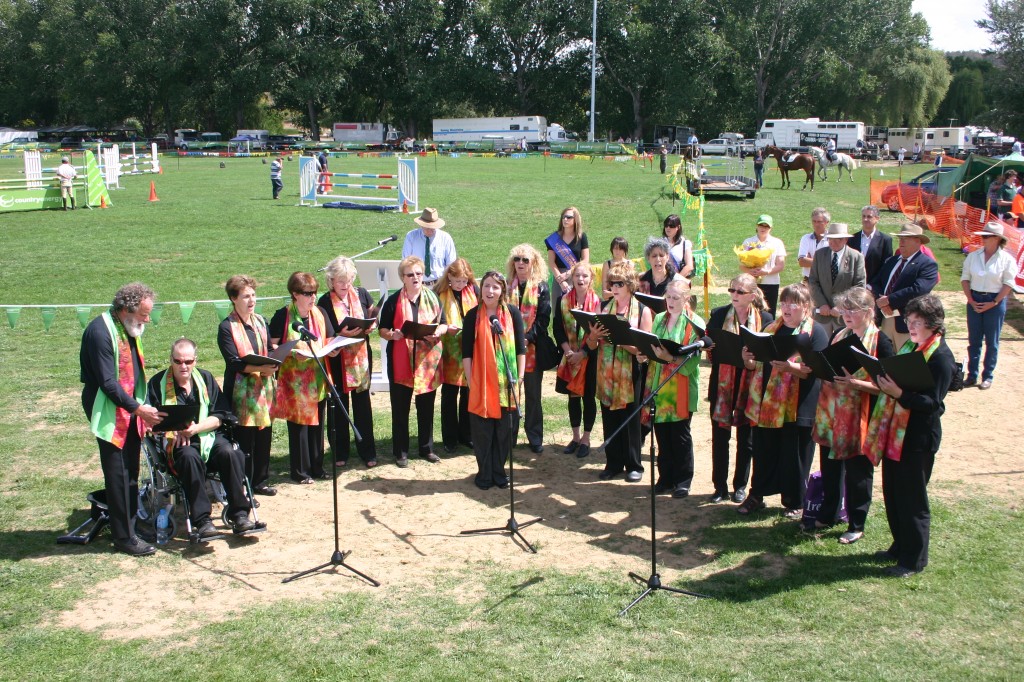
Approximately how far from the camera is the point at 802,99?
69.8 m

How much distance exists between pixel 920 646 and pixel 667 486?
2661mm

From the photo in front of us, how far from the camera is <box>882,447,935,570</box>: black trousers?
5691mm

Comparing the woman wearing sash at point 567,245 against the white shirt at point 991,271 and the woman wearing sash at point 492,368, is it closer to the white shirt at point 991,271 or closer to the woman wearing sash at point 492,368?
the woman wearing sash at point 492,368

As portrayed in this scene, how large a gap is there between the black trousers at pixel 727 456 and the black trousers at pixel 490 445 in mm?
1599

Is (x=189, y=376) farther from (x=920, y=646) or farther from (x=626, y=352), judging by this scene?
(x=920, y=646)

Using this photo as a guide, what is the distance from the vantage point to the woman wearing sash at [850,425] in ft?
19.6

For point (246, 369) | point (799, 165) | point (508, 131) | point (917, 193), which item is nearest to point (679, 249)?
point (246, 369)

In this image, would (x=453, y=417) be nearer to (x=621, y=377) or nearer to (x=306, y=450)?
(x=306, y=450)

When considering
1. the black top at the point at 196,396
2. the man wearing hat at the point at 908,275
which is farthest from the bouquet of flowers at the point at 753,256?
the black top at the point at 196,396

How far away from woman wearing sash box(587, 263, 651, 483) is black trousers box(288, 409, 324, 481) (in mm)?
2332

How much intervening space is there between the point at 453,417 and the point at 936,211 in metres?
19.7

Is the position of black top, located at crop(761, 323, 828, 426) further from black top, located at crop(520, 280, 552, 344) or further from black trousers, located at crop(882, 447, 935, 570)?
black top, located at crop(520, 280, 552, 344)

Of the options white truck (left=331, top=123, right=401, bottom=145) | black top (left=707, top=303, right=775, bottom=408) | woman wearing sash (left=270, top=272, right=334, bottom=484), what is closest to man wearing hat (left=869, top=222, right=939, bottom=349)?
black top (left=707, top=303, right=775, bottom=408)

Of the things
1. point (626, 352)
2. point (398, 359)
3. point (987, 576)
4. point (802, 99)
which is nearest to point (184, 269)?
point (398, 359)
